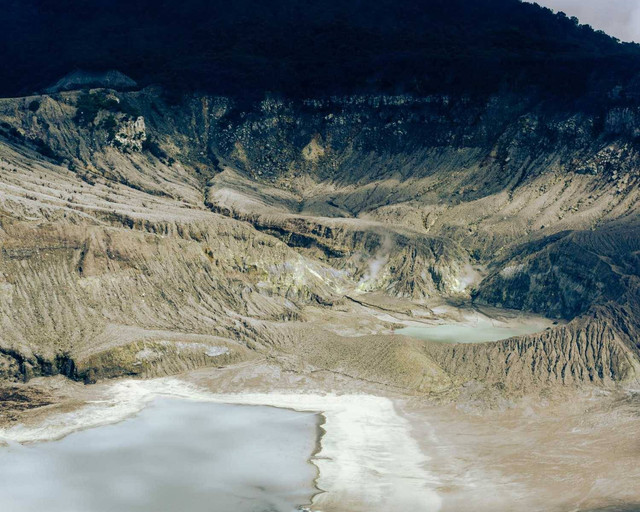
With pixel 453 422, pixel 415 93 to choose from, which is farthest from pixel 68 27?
pixel 453 422

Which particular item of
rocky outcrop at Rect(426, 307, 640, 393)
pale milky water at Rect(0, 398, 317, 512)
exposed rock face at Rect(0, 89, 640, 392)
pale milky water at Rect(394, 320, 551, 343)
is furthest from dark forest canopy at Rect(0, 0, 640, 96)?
pale milky water at Rect(0, 398, 317, 512)

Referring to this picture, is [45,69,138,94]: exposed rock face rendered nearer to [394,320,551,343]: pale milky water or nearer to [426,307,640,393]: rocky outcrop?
[394,320,551,343]: pale milky water

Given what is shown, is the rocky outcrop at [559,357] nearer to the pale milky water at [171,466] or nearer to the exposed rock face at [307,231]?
the exposed rock face at [307,231]

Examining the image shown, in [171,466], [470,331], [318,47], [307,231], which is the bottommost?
[171,466]

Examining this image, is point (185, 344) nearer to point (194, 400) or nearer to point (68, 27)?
point (194, 400)

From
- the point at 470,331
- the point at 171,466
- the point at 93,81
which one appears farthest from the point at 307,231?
the point at 171,466

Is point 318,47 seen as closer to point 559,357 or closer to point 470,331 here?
point 470,331
